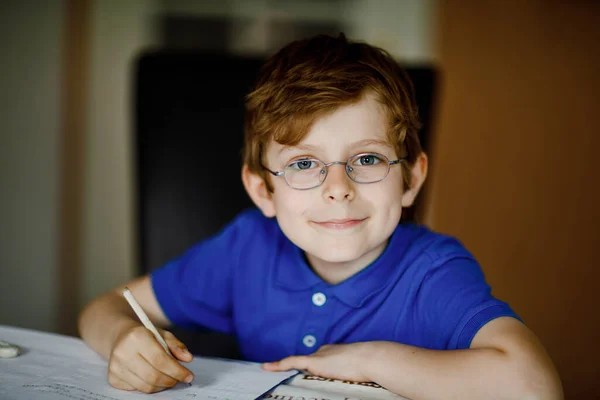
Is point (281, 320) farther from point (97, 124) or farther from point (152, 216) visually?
point (97, 124)

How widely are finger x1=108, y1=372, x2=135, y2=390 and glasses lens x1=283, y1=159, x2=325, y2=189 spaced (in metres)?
0.35

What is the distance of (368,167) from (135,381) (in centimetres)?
42

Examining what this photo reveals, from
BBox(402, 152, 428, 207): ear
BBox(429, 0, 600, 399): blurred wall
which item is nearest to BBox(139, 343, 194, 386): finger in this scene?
BBox(402, 152, 428, 207): ear

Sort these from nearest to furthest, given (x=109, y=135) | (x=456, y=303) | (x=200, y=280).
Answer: (x=456, y=303) < (x=200, y=280) < (x=109, y=135)

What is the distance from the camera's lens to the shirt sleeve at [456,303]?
0.75 metres

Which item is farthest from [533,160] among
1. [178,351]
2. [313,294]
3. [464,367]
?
[178,351]

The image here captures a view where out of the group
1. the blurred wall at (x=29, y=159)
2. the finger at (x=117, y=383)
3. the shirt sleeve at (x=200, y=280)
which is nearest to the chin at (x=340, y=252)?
the shirt sleeve at (x=200, y=280)

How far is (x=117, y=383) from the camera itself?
0.69m

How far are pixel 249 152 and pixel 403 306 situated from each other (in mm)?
345

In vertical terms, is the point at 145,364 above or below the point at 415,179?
below

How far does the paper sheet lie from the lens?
2.14 feet

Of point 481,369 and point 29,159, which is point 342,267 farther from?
point 29,159

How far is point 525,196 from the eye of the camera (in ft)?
7.48

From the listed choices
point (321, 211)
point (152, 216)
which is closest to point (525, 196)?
point (152, 216)
